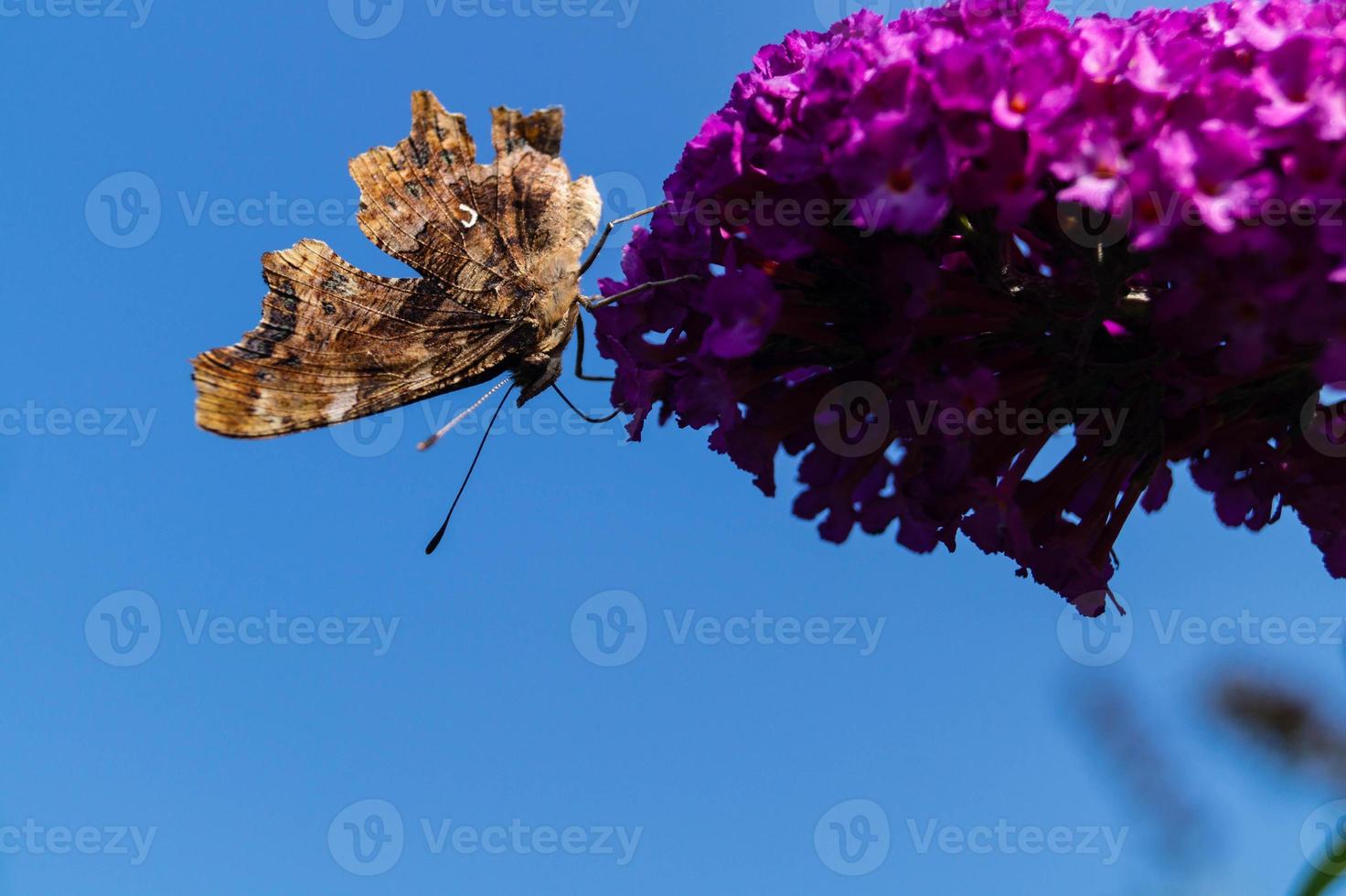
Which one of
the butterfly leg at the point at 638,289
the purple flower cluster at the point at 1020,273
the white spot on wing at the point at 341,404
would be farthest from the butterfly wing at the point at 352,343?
the purple flower cluster at the point at 1020,273

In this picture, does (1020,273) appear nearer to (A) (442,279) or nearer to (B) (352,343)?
(A) (442,279)

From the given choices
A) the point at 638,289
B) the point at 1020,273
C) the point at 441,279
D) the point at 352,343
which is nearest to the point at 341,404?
the point at 352,343

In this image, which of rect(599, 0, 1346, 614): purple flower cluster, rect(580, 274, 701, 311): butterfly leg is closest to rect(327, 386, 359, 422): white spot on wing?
rect(580, 274, 701, 311): butterfly leg

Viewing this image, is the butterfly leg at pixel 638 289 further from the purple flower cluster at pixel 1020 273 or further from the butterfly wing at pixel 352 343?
the butterfly wing at pixel 352 343

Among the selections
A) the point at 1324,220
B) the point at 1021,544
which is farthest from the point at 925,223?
the point at 1021,544

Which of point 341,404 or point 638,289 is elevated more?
point 341,404

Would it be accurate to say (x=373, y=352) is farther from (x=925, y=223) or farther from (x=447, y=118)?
(x=925, y=223)

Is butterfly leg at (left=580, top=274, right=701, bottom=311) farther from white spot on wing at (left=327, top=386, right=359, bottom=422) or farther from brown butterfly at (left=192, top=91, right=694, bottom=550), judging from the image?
white spot on wing at (left=327, top=386, right=359, bottom=422)
